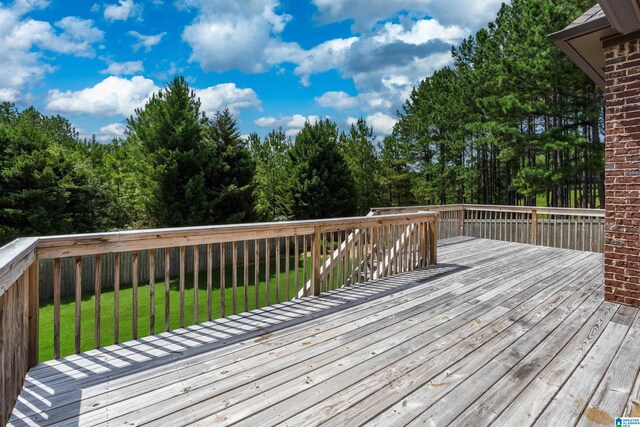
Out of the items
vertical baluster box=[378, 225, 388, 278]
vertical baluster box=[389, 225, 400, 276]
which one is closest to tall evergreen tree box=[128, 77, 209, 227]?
vertical baluster box=[378, 225, 388, 278]

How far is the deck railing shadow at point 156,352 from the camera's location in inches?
77.6

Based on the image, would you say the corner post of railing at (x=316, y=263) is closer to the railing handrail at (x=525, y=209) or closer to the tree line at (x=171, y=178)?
the railing handrail at (x=525, y=209)

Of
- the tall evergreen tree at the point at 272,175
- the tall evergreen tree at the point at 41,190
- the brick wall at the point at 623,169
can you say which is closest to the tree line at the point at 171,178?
the tall evergreen tree at the point at 41,190

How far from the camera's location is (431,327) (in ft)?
10.0

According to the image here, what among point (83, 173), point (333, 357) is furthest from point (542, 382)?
point (83, 173)

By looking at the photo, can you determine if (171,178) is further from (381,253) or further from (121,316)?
(381,253)

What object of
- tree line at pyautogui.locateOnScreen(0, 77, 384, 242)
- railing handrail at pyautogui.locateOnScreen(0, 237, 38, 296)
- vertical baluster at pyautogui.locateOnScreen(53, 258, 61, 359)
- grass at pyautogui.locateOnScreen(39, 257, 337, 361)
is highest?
tree line at pyautogui.locateOnScreen(0, 77, 384, 242)

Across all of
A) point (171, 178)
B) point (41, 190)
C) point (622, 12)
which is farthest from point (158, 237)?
point (41, 190)

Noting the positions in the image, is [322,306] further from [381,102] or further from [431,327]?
[381,102]

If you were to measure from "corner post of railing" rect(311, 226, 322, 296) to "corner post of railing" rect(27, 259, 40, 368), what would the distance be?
8.03 feet

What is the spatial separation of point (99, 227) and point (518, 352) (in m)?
18.1

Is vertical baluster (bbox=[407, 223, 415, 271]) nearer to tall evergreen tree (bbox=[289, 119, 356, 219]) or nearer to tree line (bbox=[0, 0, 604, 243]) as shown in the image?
tree line (bbox=[0, 0, 604, 243])

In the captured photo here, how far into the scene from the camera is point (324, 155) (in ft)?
64.1

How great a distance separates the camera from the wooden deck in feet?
6.01
